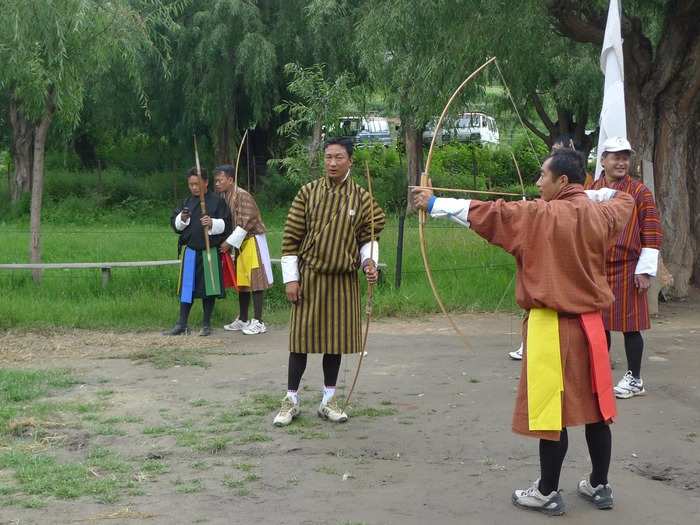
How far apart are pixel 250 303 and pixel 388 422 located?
15.8ft

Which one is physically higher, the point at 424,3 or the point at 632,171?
the point at 424,3

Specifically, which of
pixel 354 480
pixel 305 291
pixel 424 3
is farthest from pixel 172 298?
pixel 354 480

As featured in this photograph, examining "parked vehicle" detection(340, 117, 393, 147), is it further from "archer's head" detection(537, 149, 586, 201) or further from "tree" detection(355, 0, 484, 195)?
"archer's head" detection(537, 149, 586, 201)

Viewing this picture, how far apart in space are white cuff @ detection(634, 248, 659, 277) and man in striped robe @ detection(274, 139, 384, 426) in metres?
1.76

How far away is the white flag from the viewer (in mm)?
8641

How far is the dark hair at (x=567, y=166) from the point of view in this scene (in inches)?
186

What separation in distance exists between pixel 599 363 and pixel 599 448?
16.7 inches

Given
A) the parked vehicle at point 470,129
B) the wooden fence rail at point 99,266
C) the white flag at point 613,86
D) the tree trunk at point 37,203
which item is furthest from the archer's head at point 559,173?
the tree trunk at point 37,203

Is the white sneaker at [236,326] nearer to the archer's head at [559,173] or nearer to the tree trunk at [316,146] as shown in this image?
the tree trunk at [316,146]

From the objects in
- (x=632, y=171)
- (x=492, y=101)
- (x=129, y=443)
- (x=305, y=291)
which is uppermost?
(x=492, y=101)

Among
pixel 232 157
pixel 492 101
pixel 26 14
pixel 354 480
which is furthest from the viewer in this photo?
pixel 232 157

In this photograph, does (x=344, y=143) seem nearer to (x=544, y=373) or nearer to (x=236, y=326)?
(x=544, y=373)

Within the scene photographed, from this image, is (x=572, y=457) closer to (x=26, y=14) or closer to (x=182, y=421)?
(x=182, y=421)

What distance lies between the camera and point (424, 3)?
10797 mm
